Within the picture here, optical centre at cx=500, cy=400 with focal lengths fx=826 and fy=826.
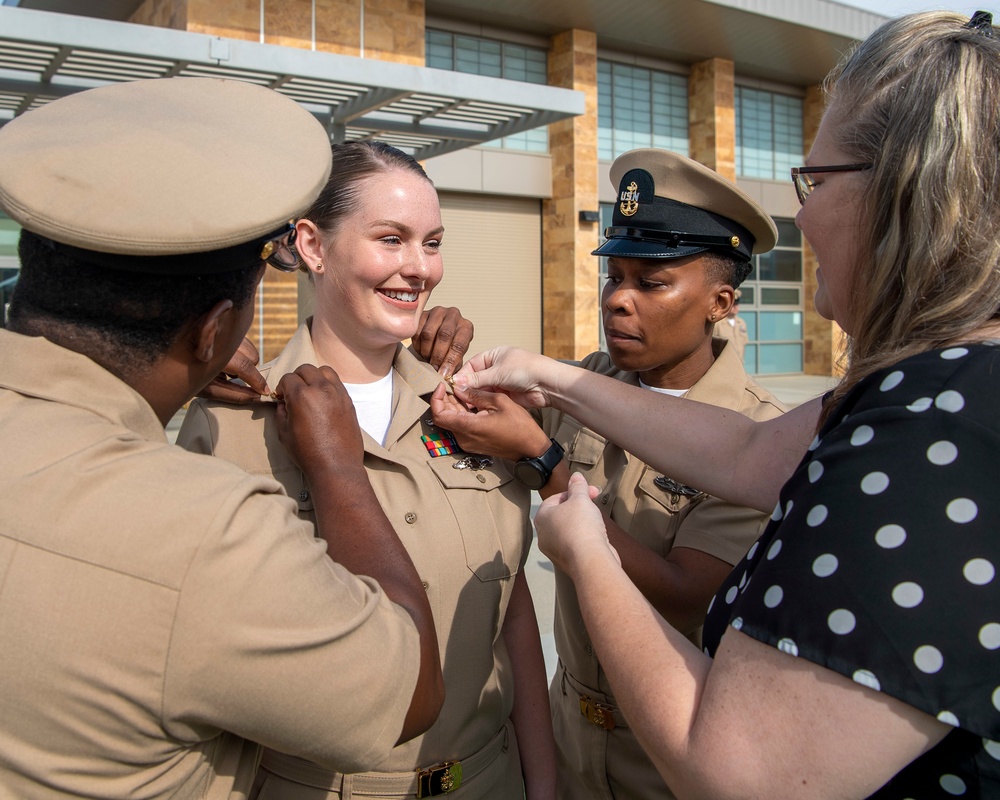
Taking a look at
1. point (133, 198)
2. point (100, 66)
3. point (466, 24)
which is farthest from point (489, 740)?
point (466, 24)

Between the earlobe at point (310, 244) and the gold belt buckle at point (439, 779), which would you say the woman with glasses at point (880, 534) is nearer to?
the gold belt buckle at point (439, 779)

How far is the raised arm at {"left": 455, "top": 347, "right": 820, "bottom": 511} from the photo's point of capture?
1.86 m

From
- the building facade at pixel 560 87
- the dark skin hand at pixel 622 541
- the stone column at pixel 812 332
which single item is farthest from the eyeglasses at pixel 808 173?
the stone column at pixel 812 332

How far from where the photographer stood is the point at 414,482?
1992 mm

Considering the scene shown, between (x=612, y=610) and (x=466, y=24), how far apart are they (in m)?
14.7

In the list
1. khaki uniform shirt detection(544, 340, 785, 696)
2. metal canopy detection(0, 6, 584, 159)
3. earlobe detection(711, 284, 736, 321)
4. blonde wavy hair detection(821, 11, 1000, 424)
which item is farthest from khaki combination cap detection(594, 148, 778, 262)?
metal canopy detection(0, 6, 584, 159)

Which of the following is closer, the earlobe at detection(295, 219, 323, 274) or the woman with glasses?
the woman with glasses

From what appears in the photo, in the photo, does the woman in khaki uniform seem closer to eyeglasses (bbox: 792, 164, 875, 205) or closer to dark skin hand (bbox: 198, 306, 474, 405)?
dark skin hand (bbox: 198, 306, 474, 405)

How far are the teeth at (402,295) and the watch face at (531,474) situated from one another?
53cm

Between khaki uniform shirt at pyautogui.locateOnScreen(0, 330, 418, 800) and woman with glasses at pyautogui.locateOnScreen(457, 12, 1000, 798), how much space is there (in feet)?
1.48

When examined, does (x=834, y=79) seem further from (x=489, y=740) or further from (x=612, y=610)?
(x=489, y=740)

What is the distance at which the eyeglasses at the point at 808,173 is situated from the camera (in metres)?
1.30

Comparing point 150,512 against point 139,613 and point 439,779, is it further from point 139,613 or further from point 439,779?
point 439,779

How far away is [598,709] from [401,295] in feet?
4.08
